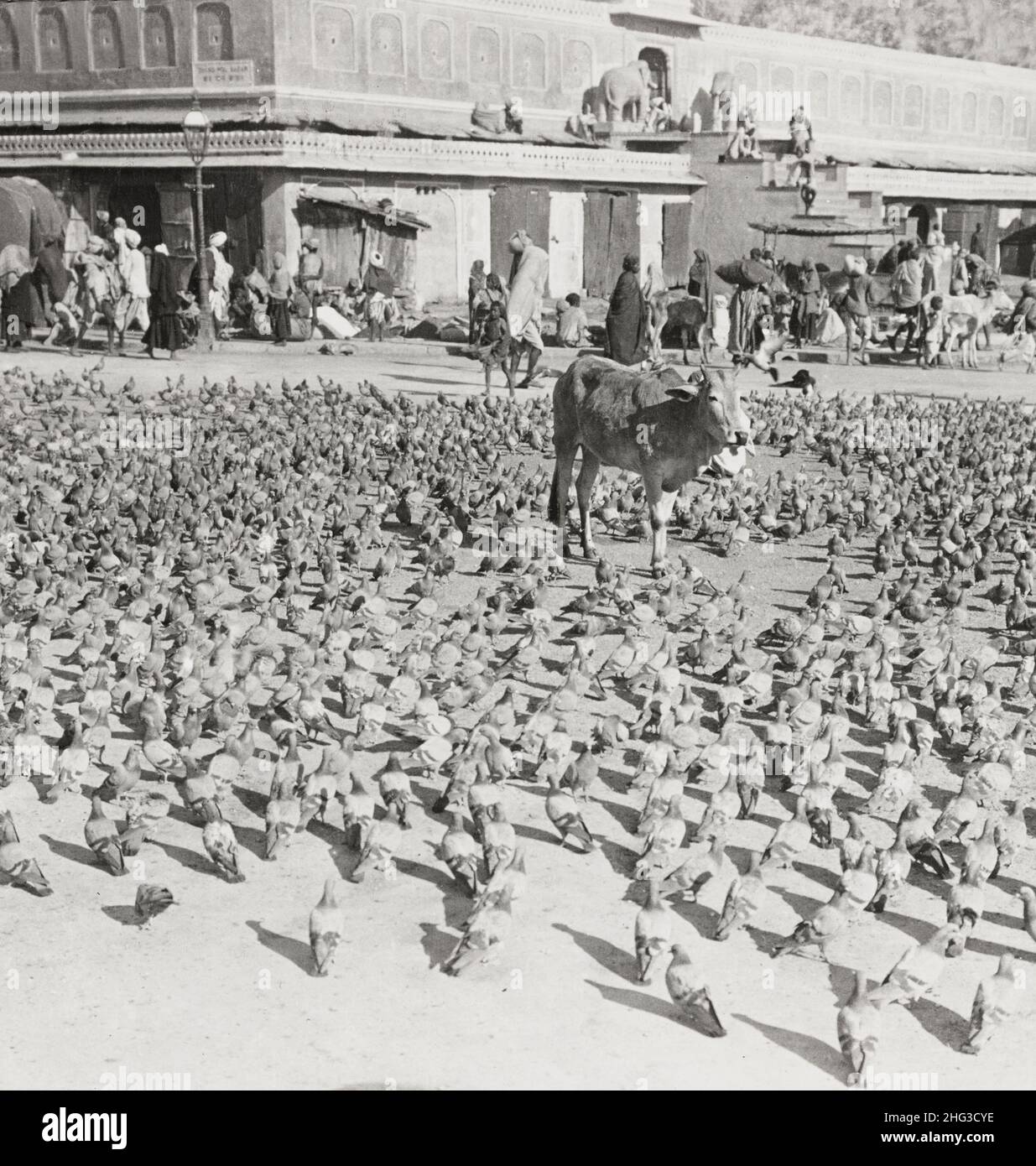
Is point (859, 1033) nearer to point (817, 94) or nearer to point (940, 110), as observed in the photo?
point (817, 94)

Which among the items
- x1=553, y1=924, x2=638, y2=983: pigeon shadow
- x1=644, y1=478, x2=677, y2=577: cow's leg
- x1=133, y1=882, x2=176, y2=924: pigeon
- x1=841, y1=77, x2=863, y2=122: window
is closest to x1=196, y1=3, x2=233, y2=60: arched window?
x1=841, y1=77, x2=863, y2=122: window

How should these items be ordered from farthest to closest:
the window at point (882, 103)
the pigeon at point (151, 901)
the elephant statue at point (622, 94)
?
the window at point (882, 103)
the elephant statue at point (622, 94)
the pigeon at point (151, 901)

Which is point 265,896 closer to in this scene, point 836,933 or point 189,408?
point 836,933

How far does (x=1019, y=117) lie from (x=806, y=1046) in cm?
6654

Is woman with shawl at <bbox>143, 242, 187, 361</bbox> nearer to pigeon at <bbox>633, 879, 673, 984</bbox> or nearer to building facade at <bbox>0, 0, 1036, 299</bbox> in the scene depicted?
building facade at <bbox>0, 0, 1036, 299</bbox>

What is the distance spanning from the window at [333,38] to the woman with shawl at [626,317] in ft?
67.9

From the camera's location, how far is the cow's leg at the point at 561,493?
13.1m

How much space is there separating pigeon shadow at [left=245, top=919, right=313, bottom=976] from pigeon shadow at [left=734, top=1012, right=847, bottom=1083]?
175cm

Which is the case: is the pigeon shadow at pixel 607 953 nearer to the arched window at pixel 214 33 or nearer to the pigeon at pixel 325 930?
the pigeon at pixel 325 930

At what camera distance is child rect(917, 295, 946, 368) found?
85.8ft

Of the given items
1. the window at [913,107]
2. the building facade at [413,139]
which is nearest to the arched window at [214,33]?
the building facade at [413,139]

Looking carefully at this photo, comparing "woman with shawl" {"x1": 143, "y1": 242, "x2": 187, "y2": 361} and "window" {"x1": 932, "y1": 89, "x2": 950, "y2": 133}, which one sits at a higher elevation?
"window" {"x1": 932, "y1": 89, "x2": 950, "y2": 133}

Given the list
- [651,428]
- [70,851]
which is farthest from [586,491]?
[70,851]

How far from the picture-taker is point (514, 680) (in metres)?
10.1
